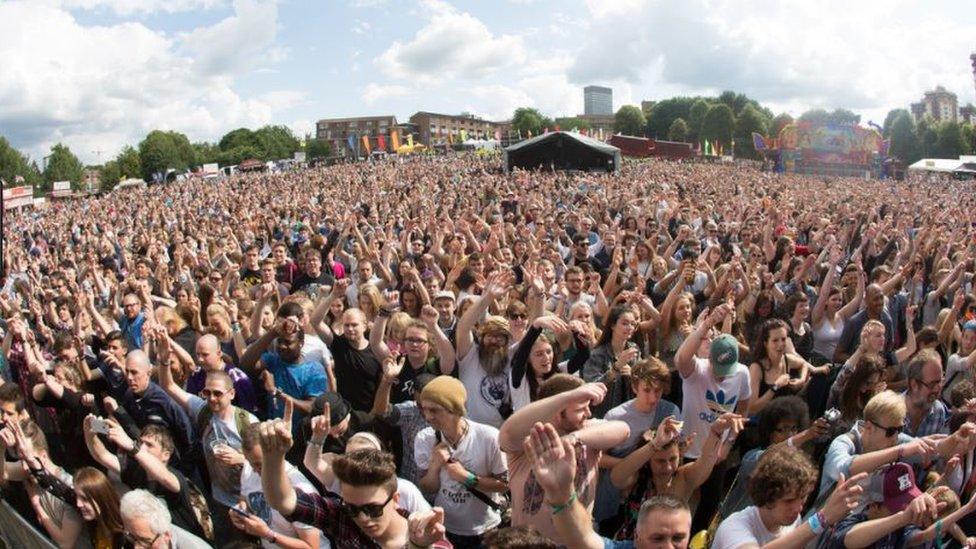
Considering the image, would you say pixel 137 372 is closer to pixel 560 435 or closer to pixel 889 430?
pixel 560 435

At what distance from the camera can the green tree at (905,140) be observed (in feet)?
259

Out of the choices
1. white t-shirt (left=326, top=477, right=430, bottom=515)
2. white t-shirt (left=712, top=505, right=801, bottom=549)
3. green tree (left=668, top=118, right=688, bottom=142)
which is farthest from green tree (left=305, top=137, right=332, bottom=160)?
white t-shirt (left=712, top=505, right=801, bottom=549)

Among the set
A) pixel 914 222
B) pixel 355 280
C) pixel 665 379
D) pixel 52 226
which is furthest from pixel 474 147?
pixel 665 379

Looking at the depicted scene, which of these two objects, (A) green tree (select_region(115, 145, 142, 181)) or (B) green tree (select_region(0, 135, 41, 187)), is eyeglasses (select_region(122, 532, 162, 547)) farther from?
(A) green tree (select_region(115, 145, 142, 181))

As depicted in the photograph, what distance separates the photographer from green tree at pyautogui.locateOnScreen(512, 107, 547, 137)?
11025 centimetres

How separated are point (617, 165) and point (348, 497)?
3243 cm

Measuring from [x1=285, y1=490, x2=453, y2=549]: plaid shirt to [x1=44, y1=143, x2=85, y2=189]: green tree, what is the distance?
89025 millimetres

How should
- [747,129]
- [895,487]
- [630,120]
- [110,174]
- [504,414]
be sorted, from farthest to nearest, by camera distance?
[630,120], [110,174], [747,129], [504,414], [895,487]

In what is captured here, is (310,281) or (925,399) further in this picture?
(310,281)

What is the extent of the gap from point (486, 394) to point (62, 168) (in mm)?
92109

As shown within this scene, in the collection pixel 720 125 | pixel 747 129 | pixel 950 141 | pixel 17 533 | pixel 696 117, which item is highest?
pixel 696 117

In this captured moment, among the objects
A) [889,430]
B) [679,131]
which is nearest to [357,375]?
[889,430]

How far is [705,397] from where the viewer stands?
412 cm

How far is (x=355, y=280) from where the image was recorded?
25.0ft
